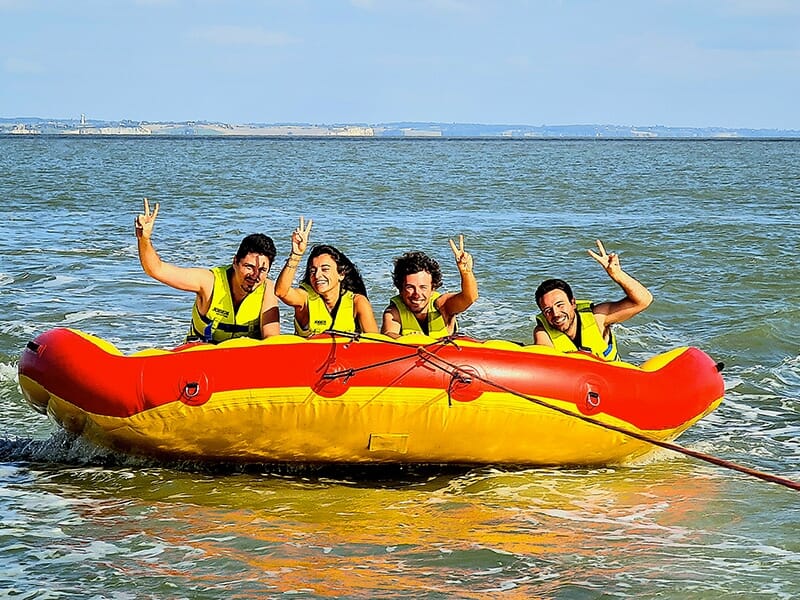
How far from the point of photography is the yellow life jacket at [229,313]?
6.24 metres

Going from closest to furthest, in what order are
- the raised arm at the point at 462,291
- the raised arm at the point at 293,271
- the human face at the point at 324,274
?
the raised arm at the point at 293,271 → the raised arm at the point at 462,291 → the human face at the point at 324,274

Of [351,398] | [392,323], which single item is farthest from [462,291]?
[351,398]

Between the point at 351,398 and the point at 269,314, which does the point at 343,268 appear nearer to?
the point at 269,314

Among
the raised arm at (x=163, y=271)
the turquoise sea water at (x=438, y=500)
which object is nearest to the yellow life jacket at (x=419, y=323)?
the turquoise sea water at (x=438, y=500)

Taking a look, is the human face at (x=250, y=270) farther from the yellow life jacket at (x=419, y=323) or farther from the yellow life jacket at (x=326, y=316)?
the yellow life jacket at (x=419, y=323)

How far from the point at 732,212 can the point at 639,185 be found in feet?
35.8

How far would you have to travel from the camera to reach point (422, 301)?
612 centimetres

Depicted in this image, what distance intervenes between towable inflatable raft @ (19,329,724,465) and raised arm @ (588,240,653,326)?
18.2 inches

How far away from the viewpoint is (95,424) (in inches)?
234

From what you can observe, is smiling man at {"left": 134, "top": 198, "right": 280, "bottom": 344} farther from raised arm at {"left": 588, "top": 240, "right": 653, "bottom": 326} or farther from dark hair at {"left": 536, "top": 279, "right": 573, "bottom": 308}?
raised arm at {"left": 588, "top": 240, "right": 653, "bottom": 326}

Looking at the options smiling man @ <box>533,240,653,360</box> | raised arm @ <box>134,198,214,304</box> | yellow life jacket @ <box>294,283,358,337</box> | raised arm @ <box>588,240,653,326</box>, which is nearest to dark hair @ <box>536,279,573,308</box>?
smiling man @ <box>533,240,653,360</box>

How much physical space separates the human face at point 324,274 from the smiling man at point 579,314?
1.07m

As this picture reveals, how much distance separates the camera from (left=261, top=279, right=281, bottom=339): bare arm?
6.20 m

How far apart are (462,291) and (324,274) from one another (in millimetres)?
719
